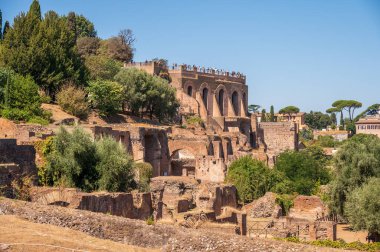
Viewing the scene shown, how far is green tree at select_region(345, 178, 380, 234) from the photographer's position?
90.8 feet

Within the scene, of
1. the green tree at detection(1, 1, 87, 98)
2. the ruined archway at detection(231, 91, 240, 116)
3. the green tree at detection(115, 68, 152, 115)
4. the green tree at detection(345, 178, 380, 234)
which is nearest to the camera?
the green tree at detection(345, 178, 380, 234)

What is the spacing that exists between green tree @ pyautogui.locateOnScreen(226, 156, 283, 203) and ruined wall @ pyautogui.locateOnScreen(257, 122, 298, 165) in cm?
2736

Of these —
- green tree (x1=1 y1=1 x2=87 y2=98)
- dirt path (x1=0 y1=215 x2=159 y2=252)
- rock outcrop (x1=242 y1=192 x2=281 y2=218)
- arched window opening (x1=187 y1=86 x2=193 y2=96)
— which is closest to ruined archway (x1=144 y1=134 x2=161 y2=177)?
green tree (x1=1 y1=1 x2=87 y2=98)

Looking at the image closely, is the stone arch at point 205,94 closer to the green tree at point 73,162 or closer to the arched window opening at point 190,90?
the arched window opening at point 190,90

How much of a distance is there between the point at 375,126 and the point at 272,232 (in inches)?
3413

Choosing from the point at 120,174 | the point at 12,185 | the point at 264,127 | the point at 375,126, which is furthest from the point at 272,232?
the point at 375,126

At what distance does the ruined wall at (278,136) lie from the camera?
71.1 meters

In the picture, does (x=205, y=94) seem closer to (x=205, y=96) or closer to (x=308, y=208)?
(x=205, y=96)

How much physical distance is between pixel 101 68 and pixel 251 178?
23399 millimetres

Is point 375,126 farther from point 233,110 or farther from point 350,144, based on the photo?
point 350,144

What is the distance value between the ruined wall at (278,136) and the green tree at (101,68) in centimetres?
1847

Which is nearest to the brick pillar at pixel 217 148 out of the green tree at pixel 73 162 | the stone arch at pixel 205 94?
the stone arch at pixel 205 94

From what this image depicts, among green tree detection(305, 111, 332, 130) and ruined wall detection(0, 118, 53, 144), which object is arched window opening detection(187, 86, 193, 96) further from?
green tree detection(305, 111, 332, 130)

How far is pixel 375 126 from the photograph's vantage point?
10894 centimetres
